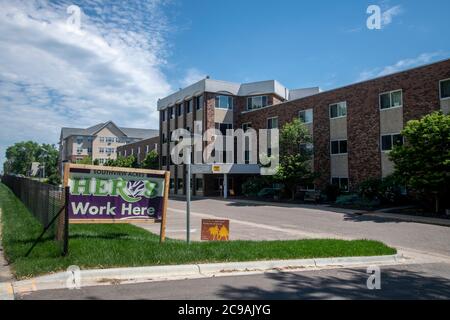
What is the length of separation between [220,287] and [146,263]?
1869 mm

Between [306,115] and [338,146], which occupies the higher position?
[306,115]

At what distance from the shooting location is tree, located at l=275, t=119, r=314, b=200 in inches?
1200

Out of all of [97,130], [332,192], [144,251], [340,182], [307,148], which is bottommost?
[144,251]

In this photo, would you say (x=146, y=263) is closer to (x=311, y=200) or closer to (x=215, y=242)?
(x=215, y=242)

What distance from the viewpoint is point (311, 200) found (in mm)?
31094

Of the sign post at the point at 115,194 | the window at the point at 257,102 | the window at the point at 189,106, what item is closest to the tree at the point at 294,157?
the window at the point at 257,102

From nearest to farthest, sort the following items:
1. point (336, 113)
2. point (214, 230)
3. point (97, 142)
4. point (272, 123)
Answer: point (214, 230), point (336, 113), point (272, 123), point (97, 142)

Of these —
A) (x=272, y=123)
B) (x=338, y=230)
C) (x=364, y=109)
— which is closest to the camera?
(x=338, y=230)

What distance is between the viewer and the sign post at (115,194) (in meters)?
9.61

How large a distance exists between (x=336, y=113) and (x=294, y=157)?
202 inches

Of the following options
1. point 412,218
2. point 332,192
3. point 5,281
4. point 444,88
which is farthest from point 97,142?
point 5,281

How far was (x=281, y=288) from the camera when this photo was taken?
6578 mm

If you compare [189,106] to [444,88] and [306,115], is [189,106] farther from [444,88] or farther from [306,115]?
[444,88]
